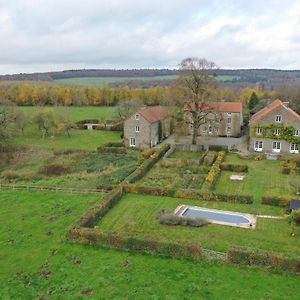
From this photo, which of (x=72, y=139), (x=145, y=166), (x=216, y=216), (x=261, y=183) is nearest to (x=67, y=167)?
(x=145, y=166)

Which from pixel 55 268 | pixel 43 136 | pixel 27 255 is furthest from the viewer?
pixel 43 136

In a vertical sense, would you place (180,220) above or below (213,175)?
below

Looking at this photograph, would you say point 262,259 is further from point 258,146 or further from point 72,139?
point 72,139

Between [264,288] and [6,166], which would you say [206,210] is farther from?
[6,166]

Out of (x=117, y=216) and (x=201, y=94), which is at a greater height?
(x=201, y=94)

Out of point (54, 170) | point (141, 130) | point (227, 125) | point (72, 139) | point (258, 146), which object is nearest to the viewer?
point (54, 170)

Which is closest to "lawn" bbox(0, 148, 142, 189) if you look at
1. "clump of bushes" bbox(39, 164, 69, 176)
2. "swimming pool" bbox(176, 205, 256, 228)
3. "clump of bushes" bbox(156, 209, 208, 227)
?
"clump of bushes" bbox(39, 164, 69, 176)

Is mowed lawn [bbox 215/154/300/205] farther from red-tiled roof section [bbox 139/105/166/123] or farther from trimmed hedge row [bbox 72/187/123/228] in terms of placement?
red-tiled roof section [bbox 139/105/166/123]

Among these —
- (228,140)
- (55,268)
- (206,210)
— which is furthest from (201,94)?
(55,268)
